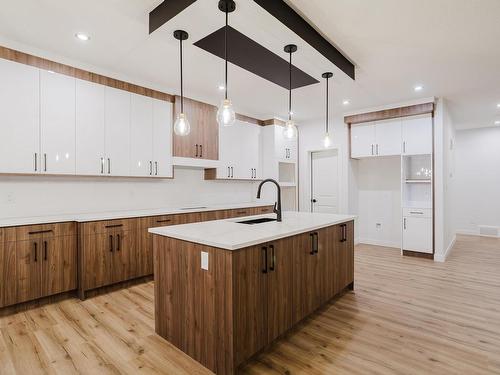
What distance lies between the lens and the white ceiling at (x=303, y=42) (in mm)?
2266

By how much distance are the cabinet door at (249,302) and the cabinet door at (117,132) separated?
2583mm

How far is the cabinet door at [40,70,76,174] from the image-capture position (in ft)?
10.1

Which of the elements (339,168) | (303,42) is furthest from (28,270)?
(339,168)

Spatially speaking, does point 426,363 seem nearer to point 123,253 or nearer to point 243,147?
point 123,253

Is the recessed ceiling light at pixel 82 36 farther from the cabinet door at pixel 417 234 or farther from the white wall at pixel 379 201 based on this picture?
the cabinet door at pixel 417 234

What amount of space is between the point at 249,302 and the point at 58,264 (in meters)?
2.36

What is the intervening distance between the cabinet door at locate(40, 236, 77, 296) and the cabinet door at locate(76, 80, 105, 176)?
846 mm

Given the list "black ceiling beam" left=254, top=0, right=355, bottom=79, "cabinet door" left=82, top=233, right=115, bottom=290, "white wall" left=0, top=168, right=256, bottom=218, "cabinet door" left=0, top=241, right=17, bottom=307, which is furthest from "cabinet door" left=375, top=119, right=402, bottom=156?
"cabinet door" left=0, top=241, right=17, bottom=307

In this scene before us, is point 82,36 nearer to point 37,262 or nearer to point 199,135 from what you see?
point 199,135

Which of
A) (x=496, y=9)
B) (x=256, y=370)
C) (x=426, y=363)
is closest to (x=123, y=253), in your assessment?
(x=256, y=370)

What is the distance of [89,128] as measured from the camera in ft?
11.2

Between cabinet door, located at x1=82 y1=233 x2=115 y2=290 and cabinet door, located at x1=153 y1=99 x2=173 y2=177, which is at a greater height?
cabinet door, located at x1=153 y1=99 x2=173 y2=177

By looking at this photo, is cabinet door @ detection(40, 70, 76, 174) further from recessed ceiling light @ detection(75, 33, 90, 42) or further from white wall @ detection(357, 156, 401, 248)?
white wall @ detection(357, 156, 401, 248)

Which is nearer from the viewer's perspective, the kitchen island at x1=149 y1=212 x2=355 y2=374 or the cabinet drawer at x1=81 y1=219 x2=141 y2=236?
the kitchen island at x1=149 y1=212 x2=355 y2=374
